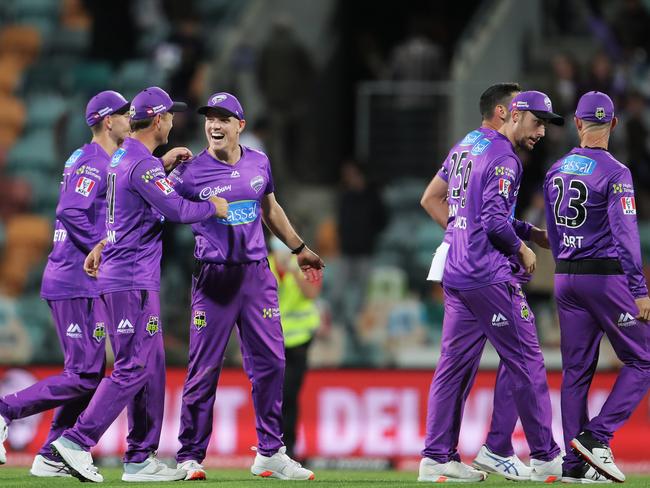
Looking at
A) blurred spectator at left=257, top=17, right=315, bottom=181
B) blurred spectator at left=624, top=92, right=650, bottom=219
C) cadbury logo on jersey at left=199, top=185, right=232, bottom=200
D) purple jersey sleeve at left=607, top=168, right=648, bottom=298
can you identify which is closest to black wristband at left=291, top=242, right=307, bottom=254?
cadbury logo on jersey at left=199, top=185, right=232, bottom=200

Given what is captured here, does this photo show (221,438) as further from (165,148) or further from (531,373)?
(531,373)

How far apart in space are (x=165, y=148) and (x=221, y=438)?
3.81m

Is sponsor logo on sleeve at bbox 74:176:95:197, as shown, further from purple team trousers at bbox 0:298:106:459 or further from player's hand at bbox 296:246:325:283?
player's hand at bbox 296:246:325:283

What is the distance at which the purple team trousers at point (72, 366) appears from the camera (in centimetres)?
949

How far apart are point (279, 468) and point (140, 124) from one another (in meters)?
2.44

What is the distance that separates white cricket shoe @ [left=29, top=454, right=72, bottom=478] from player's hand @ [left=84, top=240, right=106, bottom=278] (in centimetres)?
138

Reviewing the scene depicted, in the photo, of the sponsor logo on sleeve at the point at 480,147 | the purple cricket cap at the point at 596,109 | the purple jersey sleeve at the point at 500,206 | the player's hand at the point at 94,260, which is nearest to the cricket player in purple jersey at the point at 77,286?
the player's hand at the point at 94,260

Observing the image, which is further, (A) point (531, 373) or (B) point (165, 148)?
(B) point (165, 148)

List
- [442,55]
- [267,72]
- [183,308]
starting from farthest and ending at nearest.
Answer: [442,55], [267,72], [183,308]

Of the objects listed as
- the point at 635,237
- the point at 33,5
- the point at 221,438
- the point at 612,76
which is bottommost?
the point at 221,438

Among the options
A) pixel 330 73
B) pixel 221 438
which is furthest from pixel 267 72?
pixel 221 438

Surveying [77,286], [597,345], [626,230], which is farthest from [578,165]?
[77,286]

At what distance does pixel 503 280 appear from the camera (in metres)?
9.02

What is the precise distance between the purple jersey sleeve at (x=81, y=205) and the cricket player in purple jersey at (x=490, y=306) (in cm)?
248
